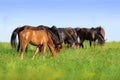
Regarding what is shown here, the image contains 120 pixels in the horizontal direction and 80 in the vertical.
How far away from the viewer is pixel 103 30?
32406 mm

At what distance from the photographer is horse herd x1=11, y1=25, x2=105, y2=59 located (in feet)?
59.3

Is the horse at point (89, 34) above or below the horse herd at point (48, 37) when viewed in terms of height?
below

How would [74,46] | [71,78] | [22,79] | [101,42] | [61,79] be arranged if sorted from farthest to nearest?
1. [101,42]
2. [74,46]
3. [71,78]
4. [61,79]
5. [22,79]

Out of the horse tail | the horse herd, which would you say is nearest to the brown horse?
the horse herd

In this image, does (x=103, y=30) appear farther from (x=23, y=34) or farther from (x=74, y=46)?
(x=23, y=34)

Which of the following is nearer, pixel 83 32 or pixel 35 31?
pixel 35 31

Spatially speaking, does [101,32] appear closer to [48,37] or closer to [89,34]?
[89,34]

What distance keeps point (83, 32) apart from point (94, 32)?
1.06 m

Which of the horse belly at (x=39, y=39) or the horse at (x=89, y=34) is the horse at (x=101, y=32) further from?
the horse belly at (x=39, y=39)

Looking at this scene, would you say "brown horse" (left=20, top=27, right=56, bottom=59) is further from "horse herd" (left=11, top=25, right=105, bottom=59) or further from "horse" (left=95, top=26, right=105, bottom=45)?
"horse" (left=95, top=26, right=105, bottom=45)

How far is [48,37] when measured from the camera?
18.5 m

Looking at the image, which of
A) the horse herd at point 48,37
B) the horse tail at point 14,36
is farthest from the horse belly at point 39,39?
the horse tail at point 14,36

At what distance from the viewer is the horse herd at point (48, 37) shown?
Answer: 1808 cm

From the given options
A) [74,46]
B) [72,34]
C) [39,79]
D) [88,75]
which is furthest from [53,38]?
[39,79]
